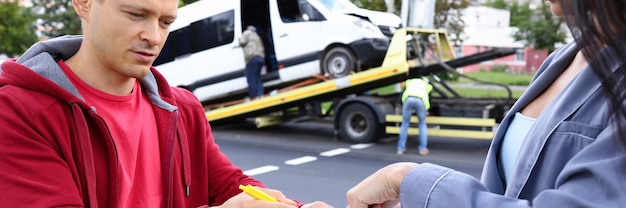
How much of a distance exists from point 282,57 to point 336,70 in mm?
1016

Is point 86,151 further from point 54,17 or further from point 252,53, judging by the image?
point 54,17

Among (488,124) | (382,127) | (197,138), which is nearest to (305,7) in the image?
(382,127)

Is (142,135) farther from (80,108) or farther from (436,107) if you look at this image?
(436,107)

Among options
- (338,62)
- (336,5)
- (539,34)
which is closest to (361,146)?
(338,62)

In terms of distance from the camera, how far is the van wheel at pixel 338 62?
10.7m

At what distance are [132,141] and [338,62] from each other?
9.04m

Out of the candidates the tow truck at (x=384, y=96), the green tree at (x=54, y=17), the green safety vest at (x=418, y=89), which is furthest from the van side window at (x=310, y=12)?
the green tree at (x=54, y=17)

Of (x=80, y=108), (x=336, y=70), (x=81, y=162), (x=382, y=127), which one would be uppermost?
(x=80, y=108)

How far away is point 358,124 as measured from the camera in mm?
11414

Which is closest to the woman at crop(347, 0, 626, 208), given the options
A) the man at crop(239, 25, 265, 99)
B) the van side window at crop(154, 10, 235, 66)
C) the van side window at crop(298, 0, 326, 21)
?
the van side window at crop(298, 0, 326, 21)

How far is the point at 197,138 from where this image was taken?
2.19 metres

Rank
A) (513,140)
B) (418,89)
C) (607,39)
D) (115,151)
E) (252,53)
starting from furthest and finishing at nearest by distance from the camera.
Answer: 1. (252,53)
2. (418,89)
3. (115,151)
4. (513,140)
5. (607,39)

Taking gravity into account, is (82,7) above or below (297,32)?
above

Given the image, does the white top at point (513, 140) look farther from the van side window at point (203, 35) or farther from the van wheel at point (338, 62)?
the van side window at point (203, 35)
